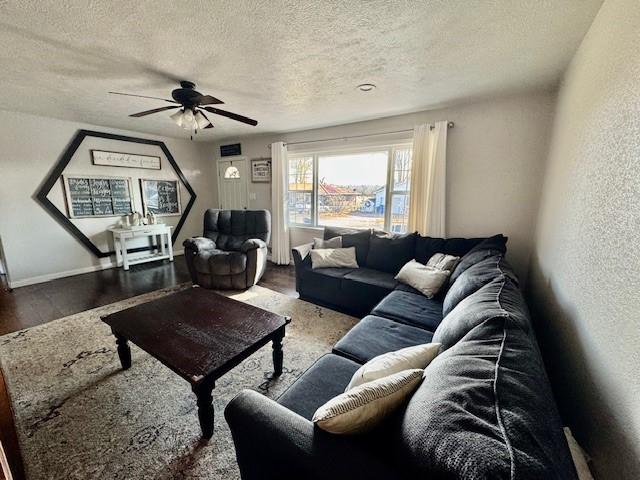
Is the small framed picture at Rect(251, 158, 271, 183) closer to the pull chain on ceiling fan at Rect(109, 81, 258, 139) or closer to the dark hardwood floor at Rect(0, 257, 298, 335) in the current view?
the dark hardwood floor at Rect(0, 257, 298, 335)

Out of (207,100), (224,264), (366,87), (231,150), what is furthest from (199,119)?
(231,150)

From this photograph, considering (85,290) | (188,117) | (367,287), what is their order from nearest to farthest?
(188,117), (367,287), (85,290)

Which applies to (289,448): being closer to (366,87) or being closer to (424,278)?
(424,278)

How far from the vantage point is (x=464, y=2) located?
4.42 ft

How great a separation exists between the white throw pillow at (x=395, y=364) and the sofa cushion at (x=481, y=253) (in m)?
1.19

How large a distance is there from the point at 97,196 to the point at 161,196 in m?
0.95

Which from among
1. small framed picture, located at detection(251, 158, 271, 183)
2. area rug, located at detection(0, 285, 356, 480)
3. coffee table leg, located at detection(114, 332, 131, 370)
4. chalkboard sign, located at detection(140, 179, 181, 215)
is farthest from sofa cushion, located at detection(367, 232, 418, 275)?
chalkboard sign, located at detection(140, 179, 181, 215)

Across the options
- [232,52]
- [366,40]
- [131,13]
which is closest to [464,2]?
[366,40]

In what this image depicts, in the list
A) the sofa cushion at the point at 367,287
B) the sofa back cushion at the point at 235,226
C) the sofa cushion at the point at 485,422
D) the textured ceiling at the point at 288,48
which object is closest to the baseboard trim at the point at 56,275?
the sofa back cushion at the point at 235,226

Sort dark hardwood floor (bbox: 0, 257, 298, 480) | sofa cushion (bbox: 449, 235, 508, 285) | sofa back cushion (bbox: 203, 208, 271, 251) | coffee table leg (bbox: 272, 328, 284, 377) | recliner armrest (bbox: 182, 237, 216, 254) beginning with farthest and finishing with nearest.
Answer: sofa back cushion (bbox: 203, 208, 271, 251)
recliner armrest (bbox: 182, 237, 216, 254)
dark hardwood floor (bbox: 0, 257, 298, 480)
sofa cushion (bbox: 449, 235, 508, 285)
coffee table leg (bbox: 272, 328, 284, 377)

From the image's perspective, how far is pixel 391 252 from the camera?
117 inches

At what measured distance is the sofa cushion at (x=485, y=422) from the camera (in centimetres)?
51

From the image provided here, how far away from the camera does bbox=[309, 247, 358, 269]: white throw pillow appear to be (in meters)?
3.04

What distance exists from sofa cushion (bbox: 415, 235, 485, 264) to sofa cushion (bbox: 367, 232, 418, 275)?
77 mm
